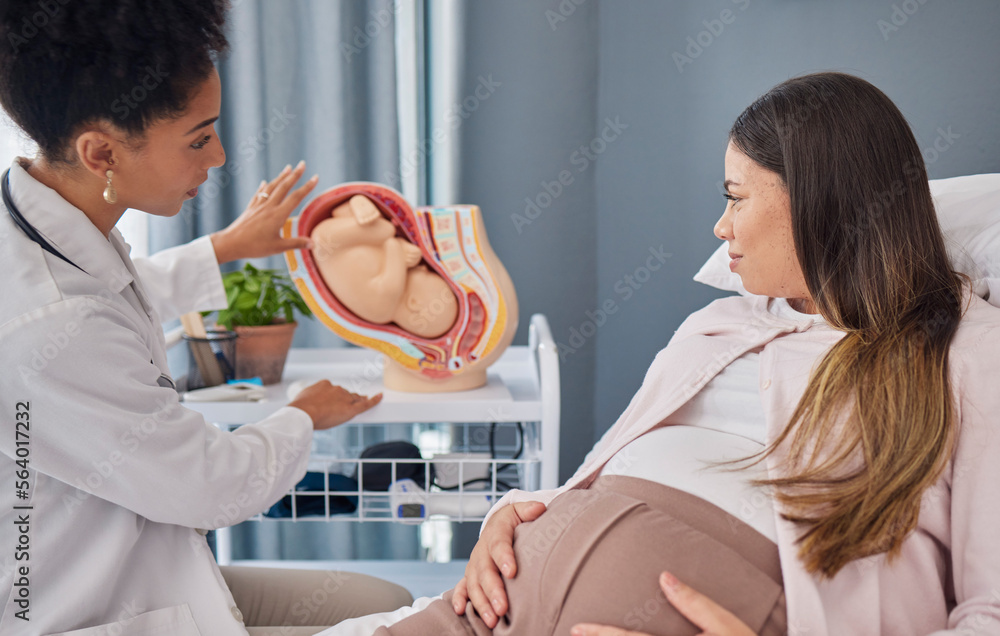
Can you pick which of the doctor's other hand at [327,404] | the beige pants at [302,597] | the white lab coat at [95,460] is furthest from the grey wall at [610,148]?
the white lab coat at [95,460]

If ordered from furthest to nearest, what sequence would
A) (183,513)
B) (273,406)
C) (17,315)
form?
1. (273,406)
2. (183,513)
3. (17,315)

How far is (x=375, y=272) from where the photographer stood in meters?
1.27

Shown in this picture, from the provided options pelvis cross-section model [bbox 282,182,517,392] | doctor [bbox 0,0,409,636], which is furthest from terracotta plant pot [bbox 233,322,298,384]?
doctor [bbox 0,0,409,636]

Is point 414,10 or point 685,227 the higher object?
point 414,10

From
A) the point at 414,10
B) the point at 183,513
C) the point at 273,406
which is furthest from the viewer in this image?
the point at 414,10

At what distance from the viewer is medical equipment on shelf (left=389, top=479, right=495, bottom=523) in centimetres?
128

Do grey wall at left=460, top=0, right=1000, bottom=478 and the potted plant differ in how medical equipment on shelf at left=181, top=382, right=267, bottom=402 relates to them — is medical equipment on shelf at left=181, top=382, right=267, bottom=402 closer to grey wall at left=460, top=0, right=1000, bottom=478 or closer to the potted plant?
the potted plant

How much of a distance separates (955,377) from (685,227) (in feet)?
2.83

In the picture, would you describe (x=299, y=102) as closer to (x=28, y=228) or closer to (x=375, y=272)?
(x=375, y=272)

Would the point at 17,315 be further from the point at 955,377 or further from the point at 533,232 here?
the point at 533,232

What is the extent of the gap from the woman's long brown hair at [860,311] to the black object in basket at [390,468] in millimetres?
722

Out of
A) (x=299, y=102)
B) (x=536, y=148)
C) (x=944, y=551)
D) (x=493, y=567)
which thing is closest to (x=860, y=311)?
(x=944, y=551)

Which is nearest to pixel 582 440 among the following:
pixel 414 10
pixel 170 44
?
pixel 414 10

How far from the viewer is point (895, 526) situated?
71 cm
